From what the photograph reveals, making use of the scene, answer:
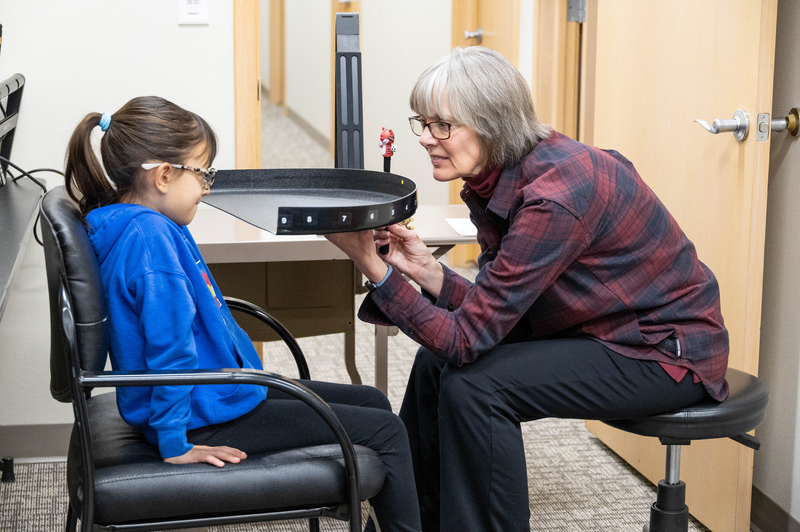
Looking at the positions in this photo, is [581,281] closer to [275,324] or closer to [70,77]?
[275,324]

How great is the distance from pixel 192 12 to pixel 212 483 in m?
1.50

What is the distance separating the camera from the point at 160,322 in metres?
1.05

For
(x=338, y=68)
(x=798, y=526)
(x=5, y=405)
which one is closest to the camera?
(x=338, y=68)

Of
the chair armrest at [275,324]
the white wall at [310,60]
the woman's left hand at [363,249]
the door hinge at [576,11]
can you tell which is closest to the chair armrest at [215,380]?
the woman's left hand at [363,249]

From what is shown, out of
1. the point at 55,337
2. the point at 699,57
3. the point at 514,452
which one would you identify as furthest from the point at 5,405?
the point at 699,57

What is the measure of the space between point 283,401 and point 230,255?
56cm

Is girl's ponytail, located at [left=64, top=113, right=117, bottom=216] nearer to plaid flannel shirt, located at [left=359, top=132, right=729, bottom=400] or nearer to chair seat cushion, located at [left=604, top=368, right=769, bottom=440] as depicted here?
plaid flannel shirt, located at [left=359, top=132, right=729, bottom=400]

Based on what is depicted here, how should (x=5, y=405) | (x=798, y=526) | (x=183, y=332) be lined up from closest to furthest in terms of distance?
1. (x=183, y=332)
2. (x=798, y=526)
3. (x=5, y=405)

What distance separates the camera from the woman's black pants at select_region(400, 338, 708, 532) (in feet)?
4.05

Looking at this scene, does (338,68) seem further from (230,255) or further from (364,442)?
(364,442)

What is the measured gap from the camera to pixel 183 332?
1.07 meters

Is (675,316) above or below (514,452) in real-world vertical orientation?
above

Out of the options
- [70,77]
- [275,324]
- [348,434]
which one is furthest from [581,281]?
[70,77]

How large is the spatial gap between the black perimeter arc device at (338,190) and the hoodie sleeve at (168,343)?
0.47 feet
